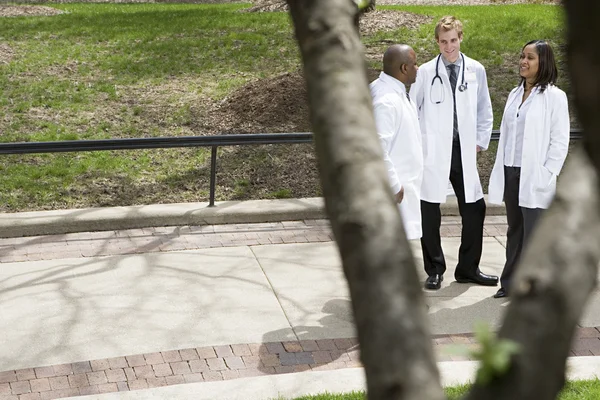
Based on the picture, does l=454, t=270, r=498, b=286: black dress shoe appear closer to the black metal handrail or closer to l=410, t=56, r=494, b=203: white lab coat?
l=410, t=56, r=494, b=203: white lab coat

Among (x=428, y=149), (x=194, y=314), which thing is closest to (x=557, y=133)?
(x=428, y=149)

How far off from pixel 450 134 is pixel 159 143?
3.17 meters

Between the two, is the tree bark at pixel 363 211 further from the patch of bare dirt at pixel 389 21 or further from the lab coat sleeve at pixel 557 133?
the patch of bare dirt at pixel 389 21

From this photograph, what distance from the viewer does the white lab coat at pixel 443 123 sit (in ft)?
23.4

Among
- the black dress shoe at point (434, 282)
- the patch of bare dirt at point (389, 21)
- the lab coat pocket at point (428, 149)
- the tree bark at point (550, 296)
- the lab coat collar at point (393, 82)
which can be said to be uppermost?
the tree bark at point (550, 296)

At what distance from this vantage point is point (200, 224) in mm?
8922

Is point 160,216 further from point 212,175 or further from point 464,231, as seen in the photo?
point 464,231

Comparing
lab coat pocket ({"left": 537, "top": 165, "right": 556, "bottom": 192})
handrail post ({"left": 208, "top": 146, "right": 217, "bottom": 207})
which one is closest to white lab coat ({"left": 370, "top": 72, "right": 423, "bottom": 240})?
lab coat pocket ({"left": 537, "top": 165, "right": 556, "bottom": 192})

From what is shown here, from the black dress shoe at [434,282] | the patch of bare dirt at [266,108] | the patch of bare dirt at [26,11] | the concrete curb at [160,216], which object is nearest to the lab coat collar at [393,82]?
the black dress shoe at [434,282]

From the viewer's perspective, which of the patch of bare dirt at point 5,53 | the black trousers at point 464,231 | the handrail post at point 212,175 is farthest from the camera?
the patch of bare dirt at point 5,53

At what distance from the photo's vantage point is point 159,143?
9.11 metres

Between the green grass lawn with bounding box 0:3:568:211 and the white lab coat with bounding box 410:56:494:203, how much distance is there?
2992 millimetres

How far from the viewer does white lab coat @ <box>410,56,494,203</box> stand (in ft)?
23.4

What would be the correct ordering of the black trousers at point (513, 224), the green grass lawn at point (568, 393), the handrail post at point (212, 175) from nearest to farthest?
1. the green grass lawn at point (568, 393)
2. the black trousers at point (513, 224)
3. the handrail post at point (212, 175)
